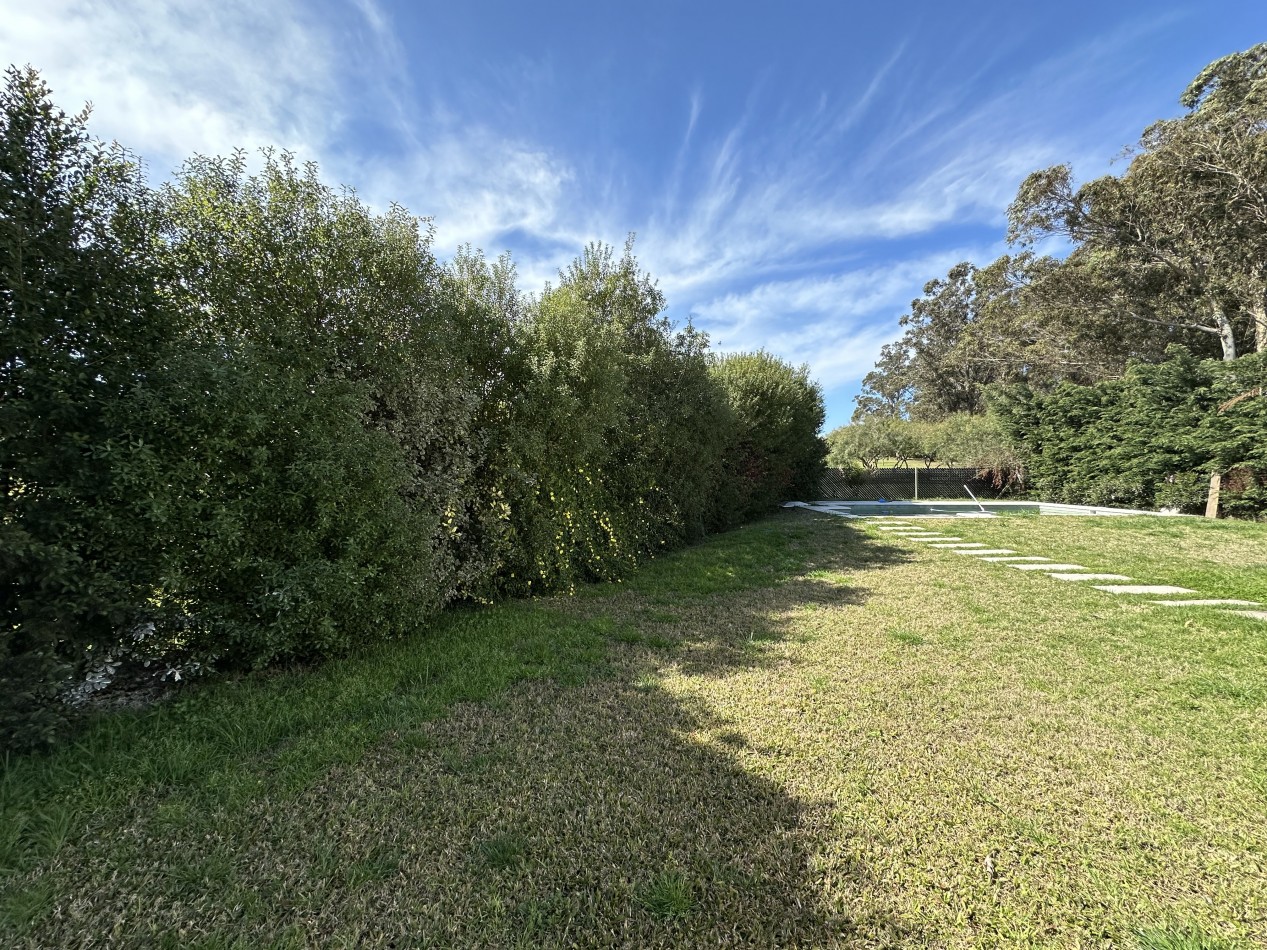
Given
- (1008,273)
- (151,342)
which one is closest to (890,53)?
(151,342)

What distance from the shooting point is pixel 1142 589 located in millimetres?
4906

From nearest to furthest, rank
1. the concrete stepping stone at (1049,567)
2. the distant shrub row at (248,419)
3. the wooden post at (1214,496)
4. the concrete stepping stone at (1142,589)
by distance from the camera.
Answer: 1. the distant shrub row at (248,419)
2. the concrete stepping stone at (1142,589)
3. the concrete stepping stone at (1049,567)
4. the wooden post at (1214,496)

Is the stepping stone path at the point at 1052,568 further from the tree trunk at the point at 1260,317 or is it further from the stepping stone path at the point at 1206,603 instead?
the tree trunk at the point at 1260,317

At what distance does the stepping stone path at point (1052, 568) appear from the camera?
4363 mm

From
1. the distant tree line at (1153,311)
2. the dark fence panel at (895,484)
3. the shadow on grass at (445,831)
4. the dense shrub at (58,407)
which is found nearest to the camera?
the shadow on grass at (445,831)

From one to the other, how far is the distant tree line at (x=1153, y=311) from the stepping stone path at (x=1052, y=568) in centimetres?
745

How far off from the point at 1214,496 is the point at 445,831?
52.1 feet

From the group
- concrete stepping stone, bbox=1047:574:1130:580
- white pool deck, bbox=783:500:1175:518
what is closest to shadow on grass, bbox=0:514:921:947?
concrete stepping stone, bbox=1047:574:1130:580

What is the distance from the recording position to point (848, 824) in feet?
5.70

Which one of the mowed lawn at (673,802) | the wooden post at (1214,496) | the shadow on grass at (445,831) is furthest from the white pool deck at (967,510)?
the shadow on grass at (445,831)

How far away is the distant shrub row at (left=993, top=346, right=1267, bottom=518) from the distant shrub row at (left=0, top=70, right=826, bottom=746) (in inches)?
536

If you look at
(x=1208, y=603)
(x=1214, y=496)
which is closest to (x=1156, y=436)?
(x=1214, y=496)

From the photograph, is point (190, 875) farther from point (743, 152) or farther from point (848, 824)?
point (743, 152)

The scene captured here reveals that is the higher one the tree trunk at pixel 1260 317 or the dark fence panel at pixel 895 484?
the tree trunk at pixel 1260 317
